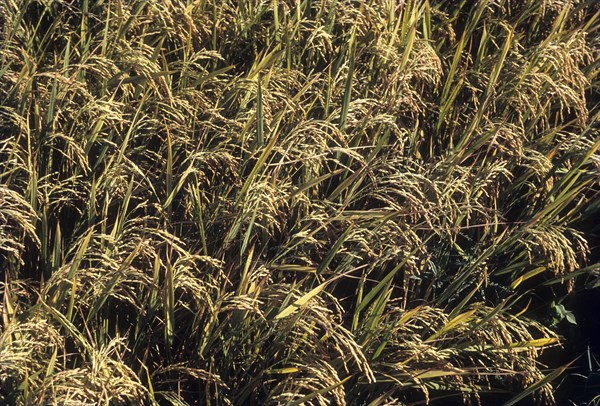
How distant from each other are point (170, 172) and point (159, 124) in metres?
0.25

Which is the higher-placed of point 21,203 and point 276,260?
point 21,203

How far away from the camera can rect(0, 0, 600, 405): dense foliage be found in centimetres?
282

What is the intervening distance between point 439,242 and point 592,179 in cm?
67

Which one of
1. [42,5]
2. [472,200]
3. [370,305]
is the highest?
[42,5]

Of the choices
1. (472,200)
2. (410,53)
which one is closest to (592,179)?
(472,200)

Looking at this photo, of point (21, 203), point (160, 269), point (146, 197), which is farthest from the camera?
point (146, 197)

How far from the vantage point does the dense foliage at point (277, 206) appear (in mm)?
2822

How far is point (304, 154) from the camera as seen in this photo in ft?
10.1

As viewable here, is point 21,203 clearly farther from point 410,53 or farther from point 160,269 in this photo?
point 410,53

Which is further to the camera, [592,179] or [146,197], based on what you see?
[592,179]

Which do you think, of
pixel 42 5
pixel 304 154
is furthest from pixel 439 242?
pixel 42 5

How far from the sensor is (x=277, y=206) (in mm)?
2895

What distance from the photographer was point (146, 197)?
3217 mm

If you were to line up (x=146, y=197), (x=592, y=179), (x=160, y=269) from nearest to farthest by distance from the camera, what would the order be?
1. (x=160, y=269)
2. (x=146, y=197)
3. (x=592, y=179)
